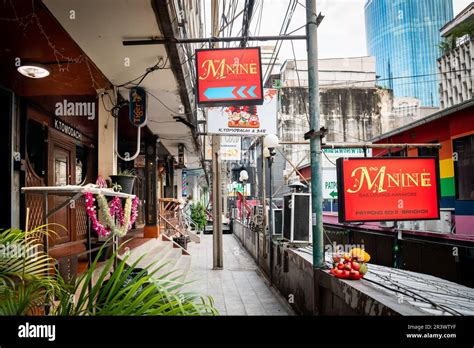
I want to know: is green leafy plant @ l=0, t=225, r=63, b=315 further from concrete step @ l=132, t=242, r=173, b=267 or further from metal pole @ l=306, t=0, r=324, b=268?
concrete step @ l=132, t=242, r=173, b=267

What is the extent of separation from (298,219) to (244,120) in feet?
7.58

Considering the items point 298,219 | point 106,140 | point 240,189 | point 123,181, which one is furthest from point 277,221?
point 240,189

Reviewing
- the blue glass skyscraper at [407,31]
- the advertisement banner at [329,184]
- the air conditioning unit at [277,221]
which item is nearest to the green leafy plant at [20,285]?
the blue glass skyscraper at [407,31]

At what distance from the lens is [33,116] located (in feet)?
18.4

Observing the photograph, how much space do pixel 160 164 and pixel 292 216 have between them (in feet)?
28.8

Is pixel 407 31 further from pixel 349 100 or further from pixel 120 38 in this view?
pixel 349 100

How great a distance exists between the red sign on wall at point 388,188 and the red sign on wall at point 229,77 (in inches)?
58.4

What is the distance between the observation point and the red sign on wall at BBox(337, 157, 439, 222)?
3713 millimetres

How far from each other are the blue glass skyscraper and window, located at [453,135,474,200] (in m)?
3.82

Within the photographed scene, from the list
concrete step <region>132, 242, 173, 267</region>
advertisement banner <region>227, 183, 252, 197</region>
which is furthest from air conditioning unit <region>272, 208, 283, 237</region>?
advertisement banner <region>227, 183, 252, 197</region>

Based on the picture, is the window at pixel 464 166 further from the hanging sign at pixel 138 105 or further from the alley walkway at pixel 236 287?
the hanging sign at pixel 138 105

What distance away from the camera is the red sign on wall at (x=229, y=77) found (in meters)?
4.33
